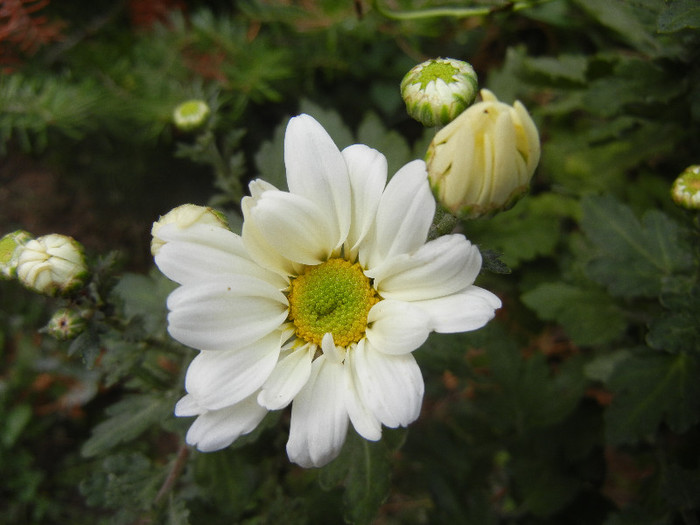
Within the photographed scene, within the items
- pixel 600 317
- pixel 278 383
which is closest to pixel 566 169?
pixel 600 317

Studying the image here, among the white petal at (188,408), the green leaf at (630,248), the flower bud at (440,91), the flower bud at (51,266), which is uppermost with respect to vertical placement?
the flower bud at (440,91)

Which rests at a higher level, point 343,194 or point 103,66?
point 343,194

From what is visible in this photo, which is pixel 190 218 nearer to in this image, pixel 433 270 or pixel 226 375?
pixel 226 375

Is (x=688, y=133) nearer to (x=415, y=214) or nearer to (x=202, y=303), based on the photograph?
(x=415, y=214)

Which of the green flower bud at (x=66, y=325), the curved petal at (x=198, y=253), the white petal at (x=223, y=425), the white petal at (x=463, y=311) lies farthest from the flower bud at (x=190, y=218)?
the white petal at (x=463, y=311)

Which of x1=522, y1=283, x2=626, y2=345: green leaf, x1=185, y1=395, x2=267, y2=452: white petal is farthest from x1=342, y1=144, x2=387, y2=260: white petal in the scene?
x1=522, y1=283, x2=626, y2=345: green leaf

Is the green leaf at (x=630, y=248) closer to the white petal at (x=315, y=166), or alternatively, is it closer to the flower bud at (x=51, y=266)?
the white petal at (x=315, y=166)
